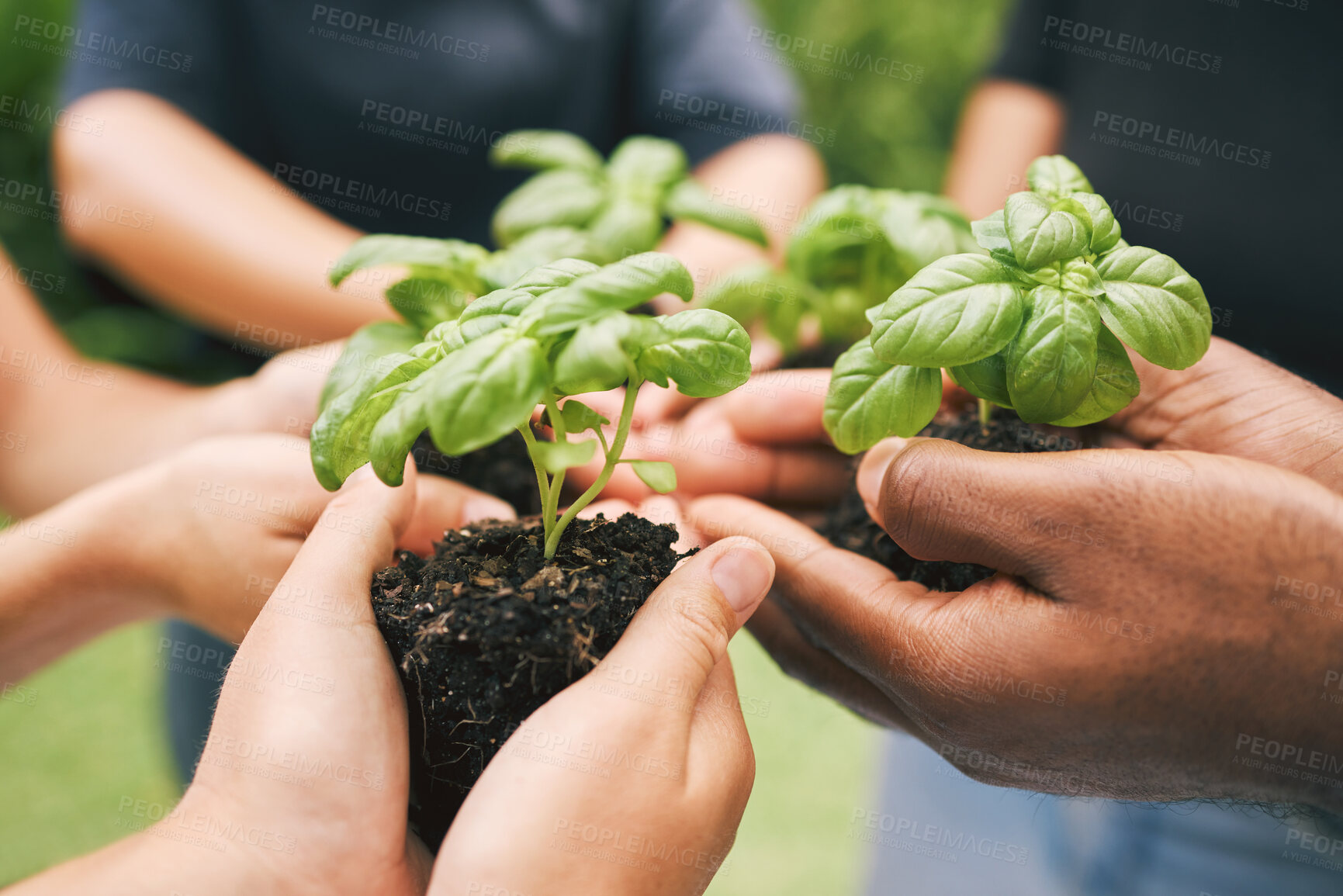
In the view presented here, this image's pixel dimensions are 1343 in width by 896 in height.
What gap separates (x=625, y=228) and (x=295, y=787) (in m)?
0.90

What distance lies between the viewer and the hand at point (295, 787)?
0.72m

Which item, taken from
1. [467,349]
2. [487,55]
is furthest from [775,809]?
[487,55]

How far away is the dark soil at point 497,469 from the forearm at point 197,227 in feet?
1.64

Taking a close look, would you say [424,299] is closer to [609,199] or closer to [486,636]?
[609,199]

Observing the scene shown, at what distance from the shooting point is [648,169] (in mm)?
1353

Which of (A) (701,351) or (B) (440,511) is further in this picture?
(B) (440,511)

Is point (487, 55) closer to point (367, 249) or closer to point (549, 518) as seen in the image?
point (367, 249)

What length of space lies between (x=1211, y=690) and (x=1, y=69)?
11.6ft

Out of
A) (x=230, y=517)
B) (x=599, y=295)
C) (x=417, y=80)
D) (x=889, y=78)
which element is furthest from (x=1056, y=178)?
(x=889, y=78)

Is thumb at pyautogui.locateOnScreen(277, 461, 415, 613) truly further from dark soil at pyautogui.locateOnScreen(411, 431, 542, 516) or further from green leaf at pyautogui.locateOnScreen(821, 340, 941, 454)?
green leaf at pyautogui.locateOnScreen(821, 340, 941, 454)

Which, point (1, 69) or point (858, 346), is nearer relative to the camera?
point (858, 346)

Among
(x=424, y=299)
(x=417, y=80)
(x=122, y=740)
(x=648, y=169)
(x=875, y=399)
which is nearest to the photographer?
(x=875, y=399)

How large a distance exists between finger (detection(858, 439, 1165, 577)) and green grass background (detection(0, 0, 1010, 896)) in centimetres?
106

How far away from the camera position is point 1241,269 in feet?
4.62
